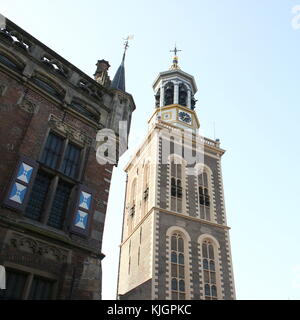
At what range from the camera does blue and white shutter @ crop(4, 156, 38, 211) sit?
926 cm

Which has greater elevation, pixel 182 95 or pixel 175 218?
pixel 182 95

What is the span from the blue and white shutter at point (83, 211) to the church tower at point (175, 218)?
1521 cm

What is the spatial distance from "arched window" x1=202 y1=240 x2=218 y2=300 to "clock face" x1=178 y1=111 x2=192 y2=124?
1720 cm

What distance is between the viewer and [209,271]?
2723cm

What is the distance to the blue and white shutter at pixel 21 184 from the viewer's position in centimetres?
926

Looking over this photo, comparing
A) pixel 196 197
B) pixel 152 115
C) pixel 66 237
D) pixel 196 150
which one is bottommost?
pixel 66 237

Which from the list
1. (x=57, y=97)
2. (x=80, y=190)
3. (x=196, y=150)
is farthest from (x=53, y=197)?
(x=196, y=150)

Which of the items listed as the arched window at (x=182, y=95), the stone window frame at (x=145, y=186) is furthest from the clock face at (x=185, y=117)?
the stone window frame at (x=145, y=186)

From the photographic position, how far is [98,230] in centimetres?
1077

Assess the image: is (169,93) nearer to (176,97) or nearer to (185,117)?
(176,97)

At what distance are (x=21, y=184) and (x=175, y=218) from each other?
2105cm

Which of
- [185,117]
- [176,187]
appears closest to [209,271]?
[176,187]
